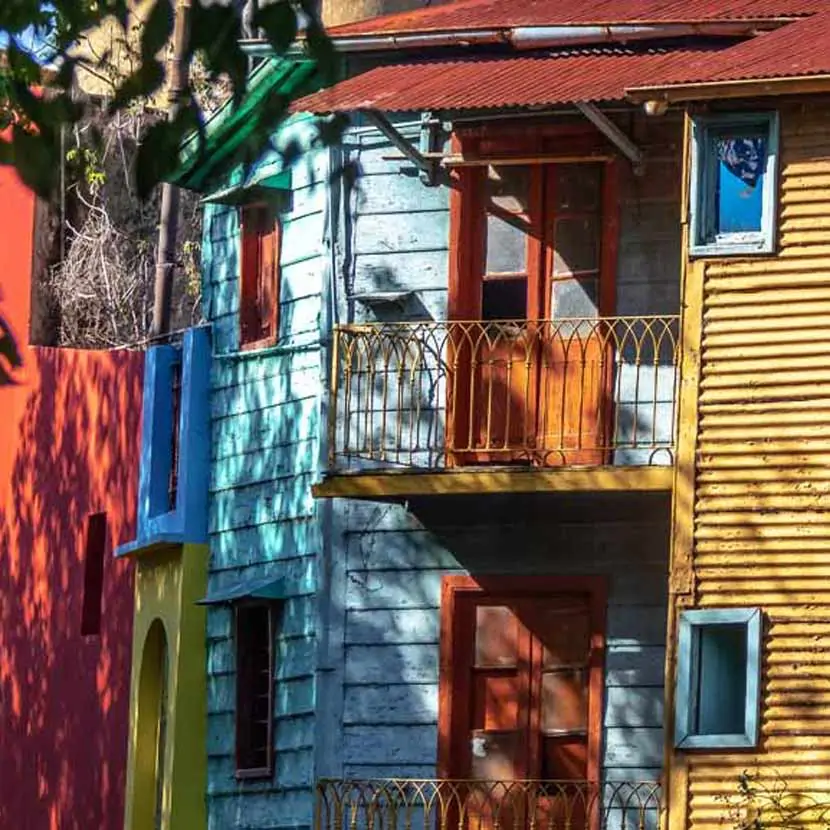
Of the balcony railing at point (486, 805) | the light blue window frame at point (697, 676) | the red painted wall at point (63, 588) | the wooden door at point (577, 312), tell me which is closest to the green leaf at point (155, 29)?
the light blue window frame at point (697, 676)

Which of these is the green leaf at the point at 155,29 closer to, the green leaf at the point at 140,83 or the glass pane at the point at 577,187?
the green leaf at the point at 140,83

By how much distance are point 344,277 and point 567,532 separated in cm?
251

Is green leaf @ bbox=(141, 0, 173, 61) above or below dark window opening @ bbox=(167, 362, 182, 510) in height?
below

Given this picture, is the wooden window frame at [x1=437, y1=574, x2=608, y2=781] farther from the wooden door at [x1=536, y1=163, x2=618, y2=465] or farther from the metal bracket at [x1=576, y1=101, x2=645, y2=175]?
the metal bracket at [x1=576, y1=101, x2=645, y2=175]

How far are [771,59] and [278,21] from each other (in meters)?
11.0

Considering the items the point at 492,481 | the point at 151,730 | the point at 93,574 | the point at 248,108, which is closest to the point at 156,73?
the point at 492,481

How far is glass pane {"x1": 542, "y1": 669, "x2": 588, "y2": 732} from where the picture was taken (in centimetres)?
2103

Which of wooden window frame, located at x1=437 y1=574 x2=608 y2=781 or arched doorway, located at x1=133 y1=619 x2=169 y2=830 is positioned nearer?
wooden window frame, located at x1=437 y1=574 x2=608 y2=781

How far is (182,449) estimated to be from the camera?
23875mm

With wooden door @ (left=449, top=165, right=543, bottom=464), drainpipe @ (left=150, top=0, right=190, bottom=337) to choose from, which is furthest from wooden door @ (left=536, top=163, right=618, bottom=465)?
drainpipe @ (left=150, top=0, right=190, bottom=337)

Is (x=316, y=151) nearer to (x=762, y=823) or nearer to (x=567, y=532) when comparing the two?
(x=567, y=532)

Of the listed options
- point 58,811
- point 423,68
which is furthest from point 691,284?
point 58,811

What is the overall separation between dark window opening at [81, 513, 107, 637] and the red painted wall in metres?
0.08

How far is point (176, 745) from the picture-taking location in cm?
2336
